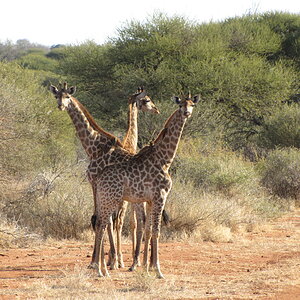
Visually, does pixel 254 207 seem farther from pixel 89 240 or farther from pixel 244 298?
pixel 244 298

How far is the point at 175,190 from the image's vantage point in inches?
506

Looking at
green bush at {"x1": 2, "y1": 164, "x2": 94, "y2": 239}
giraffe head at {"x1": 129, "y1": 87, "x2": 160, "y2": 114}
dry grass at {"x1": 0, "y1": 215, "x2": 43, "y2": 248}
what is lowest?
dry grass at {"x1": 0, "y1": 215, "x2": 43, "y2": 248}

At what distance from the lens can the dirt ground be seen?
24.2 feet

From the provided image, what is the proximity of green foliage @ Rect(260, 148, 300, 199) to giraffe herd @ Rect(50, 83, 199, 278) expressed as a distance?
8.32 m

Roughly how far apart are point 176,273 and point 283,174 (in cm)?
894

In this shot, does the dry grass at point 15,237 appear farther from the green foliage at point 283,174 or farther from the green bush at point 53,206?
the green foliage at point 283,174

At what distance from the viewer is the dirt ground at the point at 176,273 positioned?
7.38m

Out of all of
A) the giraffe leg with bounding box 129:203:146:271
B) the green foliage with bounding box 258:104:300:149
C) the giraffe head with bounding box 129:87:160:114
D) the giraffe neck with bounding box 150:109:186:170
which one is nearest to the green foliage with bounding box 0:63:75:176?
the giraffe head with bounding box 129:87:160:114

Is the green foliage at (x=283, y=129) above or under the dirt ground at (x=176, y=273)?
above

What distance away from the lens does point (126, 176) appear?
27.8 ft

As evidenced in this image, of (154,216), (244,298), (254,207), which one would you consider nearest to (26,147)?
(254,207)

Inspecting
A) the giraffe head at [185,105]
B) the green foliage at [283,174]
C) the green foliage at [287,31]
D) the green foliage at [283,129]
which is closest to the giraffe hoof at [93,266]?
the giraffe head at [185,105]

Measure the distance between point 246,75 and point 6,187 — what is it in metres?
10.4

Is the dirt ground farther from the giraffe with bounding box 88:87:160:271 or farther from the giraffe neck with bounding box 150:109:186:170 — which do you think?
the giraffe neck with bounding box 150:109:186:170
